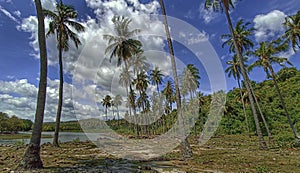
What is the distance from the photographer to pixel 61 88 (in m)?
15.9

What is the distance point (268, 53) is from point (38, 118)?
20846mm

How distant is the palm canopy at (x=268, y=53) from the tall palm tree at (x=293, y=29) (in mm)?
985

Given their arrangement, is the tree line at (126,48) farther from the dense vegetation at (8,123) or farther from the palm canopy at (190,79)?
the dense vegetation at (8,123)

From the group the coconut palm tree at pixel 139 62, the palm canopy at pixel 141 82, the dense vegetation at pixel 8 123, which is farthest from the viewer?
the dense vegetation at pixel 8 123

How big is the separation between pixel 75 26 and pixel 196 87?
28.4 meters

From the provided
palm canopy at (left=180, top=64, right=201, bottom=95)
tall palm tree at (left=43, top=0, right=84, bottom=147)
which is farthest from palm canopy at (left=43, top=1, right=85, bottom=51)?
palm canopy at (left=180, top=64, right=201, bottom=95)

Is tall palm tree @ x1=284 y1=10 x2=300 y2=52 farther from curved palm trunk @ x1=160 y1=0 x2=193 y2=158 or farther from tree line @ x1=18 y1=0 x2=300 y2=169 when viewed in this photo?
curved palm trunk @ x1=160 y1=0 x2=193 y2=158

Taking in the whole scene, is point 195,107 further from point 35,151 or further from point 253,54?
point 35,151

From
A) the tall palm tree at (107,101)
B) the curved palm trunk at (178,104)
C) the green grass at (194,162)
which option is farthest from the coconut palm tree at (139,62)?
the tall palm tree at (107,101)

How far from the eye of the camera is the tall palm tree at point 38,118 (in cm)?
721

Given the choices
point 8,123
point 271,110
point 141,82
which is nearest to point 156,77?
point 141,82

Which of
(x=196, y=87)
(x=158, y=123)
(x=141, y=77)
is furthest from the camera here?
(x=158, y=123)

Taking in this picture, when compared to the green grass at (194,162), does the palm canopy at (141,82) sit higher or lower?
higher

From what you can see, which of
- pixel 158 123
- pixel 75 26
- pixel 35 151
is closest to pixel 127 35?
pixel 75 26
